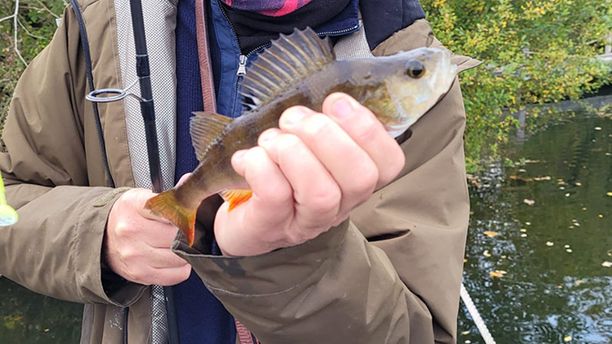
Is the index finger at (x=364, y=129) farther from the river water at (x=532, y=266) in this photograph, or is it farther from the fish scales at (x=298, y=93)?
the river water at (x=532, y=266)

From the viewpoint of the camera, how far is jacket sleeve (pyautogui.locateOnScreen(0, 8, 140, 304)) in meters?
1.85

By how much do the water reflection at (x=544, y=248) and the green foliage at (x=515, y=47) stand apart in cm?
114

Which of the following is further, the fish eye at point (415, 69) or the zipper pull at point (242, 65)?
the zipper pull at point (242, 65)

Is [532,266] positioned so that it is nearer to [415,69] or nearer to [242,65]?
[242,65]

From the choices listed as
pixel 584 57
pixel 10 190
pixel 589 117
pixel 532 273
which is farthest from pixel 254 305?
pixel 589 117

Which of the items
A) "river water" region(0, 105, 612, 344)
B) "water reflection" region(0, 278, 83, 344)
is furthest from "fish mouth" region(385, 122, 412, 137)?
"water reflection" region(0, 278, 83, 344)

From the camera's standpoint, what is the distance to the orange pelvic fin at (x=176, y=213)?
4.80 ft

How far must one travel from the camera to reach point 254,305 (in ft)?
4.76

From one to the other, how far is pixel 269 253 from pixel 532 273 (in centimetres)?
652

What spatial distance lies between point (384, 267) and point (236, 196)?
40cm

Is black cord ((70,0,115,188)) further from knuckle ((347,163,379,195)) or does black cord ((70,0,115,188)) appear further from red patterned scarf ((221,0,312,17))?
knuckle ((347,163,379,195))

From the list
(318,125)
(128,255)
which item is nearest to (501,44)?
(128,255)

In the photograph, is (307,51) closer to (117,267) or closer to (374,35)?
(374,35)

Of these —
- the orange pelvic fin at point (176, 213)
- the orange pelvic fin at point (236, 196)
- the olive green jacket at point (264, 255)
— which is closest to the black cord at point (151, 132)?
the olive green jacket at point (264, 255)
